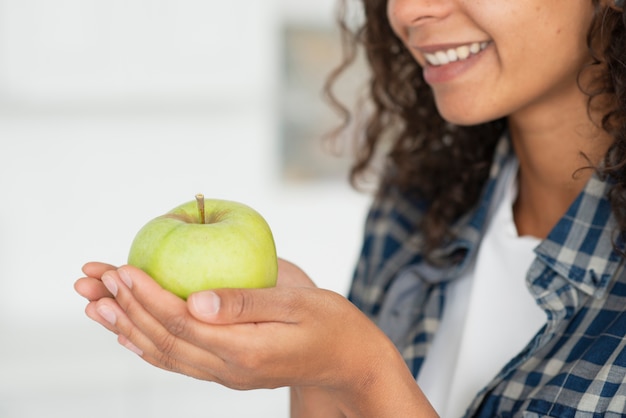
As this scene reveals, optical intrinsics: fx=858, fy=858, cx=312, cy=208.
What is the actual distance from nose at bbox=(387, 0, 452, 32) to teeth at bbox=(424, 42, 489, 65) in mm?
54

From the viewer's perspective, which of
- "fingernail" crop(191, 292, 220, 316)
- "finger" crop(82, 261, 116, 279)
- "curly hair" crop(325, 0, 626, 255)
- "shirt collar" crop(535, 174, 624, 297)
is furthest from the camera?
"curly hair" crop(325, 0, 626, 255)

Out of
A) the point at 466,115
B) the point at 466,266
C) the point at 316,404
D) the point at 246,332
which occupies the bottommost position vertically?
the point at 316,404

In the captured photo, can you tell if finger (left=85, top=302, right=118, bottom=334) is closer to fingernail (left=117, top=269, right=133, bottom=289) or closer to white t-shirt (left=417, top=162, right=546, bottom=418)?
fingernail (left=117, top=269, right=133, bottom=289)

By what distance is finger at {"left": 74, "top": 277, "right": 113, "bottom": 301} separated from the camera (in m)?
0.96

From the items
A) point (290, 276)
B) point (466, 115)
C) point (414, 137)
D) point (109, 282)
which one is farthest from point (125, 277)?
point (414, 137)

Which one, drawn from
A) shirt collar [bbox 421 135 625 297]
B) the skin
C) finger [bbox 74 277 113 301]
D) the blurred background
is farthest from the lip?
the blurred background

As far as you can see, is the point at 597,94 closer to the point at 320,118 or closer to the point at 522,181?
the point at 522,181

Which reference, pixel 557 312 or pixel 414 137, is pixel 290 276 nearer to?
pixel 557 312

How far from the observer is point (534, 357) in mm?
1225

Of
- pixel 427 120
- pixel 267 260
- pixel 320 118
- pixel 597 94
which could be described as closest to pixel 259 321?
pixel 267 260

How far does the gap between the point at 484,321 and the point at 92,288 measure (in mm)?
642

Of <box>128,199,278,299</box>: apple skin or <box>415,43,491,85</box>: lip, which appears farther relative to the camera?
<box>415,43,491,85</box>: lip

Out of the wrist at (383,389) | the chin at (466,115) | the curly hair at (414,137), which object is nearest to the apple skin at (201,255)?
the wrist at (383,389)

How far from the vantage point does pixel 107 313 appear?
912mm
